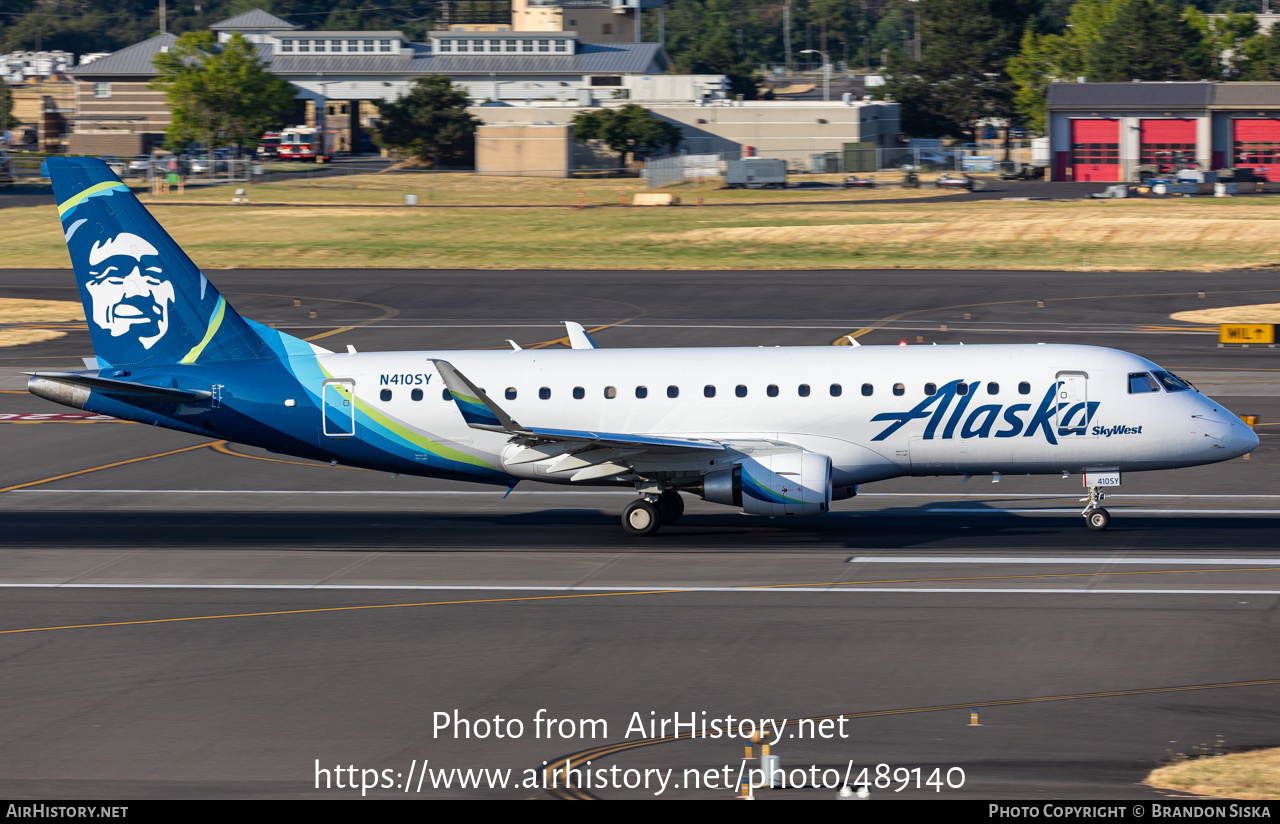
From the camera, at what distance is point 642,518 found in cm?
3203

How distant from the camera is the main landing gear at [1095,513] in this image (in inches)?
1251

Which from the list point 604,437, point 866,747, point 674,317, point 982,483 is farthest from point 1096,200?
point 866,747

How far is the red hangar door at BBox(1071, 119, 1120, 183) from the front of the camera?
139375mm

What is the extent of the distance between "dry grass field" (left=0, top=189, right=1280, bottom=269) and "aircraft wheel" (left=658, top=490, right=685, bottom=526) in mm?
55253

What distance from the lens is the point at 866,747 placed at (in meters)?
18.5

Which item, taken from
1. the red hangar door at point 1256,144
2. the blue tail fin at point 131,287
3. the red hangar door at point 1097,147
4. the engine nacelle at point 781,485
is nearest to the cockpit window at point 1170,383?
the engine nacelle at point 781,485

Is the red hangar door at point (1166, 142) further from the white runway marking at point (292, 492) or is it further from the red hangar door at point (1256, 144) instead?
the white runway marking at point (292, 492)

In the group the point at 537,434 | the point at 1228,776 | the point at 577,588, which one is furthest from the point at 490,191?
the point at 1228,776

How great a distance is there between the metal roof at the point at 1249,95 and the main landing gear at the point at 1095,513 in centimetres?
11924

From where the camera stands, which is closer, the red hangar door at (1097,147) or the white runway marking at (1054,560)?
the white runway marking at (1054,560)

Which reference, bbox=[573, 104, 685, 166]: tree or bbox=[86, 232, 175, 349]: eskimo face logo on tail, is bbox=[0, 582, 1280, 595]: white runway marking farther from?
bbox=[573, 104, 685, 166]: tree

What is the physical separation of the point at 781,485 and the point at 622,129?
135 metres

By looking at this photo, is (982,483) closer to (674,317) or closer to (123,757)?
(123,757)
